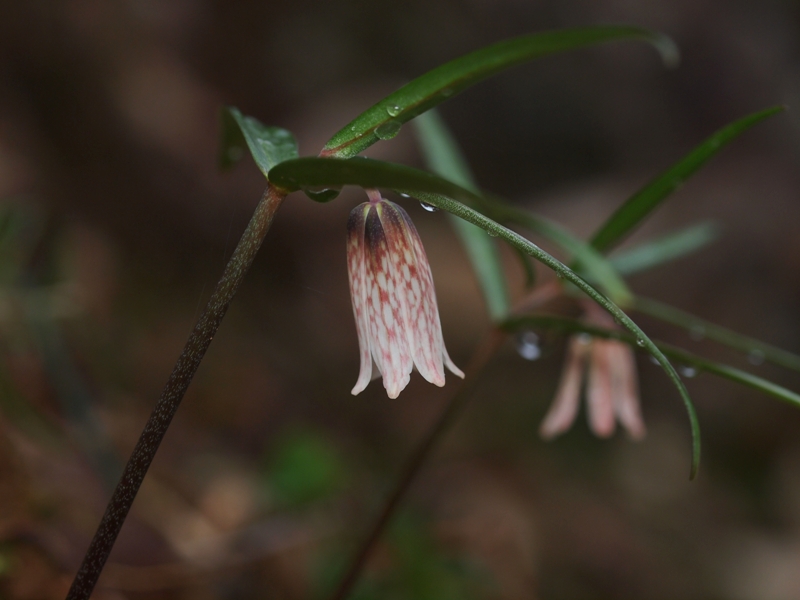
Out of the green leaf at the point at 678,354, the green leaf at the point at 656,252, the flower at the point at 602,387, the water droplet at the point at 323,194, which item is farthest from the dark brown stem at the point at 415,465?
the water droplet at the point at 323,194

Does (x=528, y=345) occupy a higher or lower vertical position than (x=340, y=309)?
lower

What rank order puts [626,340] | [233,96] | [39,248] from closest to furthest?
[626,340] < [39,248] < [233,96]

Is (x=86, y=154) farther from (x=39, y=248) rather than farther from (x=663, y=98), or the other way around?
(x=663, y=98)

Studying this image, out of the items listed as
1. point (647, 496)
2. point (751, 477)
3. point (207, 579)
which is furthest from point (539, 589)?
point (751, 477)

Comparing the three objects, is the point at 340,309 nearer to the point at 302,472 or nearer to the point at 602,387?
the point at 302,472

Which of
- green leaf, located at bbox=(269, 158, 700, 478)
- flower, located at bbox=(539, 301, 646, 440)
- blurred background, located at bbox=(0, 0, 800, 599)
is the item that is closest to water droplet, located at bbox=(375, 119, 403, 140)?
green leaf, located at bbox=(269, 158, 700, 478)

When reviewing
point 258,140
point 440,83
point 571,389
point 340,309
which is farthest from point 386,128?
point 340,309
